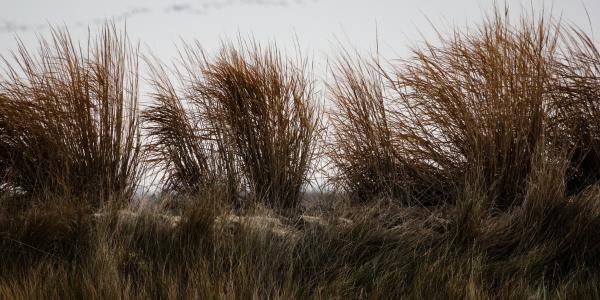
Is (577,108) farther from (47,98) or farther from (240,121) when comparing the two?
(47,98)

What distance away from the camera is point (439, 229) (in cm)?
386

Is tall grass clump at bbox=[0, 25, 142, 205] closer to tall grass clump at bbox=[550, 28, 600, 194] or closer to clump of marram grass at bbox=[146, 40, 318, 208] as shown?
clump of marram grass at bbox=[146, 40, 318, 208]

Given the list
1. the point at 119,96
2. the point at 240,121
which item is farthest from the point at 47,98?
the point at 240,121

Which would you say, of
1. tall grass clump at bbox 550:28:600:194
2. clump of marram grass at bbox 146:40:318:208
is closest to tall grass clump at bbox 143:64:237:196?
clump of marram grass at bbox 146:40:318:208

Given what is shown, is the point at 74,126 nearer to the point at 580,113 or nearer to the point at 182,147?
the point at 182,147

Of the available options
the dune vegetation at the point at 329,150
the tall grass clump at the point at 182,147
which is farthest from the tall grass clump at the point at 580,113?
the tall grass clump at the point at 182,147

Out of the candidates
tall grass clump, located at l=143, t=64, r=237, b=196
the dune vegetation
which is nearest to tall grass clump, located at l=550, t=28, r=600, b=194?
the dune vegetation

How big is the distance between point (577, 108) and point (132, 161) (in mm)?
2993

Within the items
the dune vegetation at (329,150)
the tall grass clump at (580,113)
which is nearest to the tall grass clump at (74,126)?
the dune vegetation at (329,150)

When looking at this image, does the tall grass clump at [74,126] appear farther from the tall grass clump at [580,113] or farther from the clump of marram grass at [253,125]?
the tall grass clump at [580,113]

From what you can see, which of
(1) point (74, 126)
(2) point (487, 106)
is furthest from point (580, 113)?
(1) point (74, 126)

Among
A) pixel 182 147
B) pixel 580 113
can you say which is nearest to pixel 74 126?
pixel 182 147

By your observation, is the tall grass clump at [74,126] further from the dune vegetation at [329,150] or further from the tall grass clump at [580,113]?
the tall grass clump at [580,113]

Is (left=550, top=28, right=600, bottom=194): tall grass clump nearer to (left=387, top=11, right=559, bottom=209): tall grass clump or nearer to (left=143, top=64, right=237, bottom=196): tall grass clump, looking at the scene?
(left=387, top=11, right=559, bottom=209): tall grass clump
